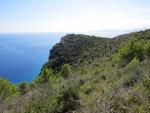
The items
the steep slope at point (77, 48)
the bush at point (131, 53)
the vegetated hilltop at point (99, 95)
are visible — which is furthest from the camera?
the steep slope at point (77, 48)

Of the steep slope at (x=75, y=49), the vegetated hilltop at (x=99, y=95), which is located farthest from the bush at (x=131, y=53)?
the steep slope at (x=75, y=49)

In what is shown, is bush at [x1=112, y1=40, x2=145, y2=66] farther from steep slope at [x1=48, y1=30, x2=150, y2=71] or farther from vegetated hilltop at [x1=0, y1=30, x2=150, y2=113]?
steep slope at [x1=48, y1=30, x2=150, y2=71]

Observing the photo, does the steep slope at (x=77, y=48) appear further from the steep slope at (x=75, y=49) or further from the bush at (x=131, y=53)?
the bush at (x=131, y=53)

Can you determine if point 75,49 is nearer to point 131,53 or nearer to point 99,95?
point 131,53

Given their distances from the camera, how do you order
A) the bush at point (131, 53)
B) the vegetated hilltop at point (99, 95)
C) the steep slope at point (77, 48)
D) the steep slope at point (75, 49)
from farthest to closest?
the steep slope at point (75, 49) → the steep slope at point (77, 48) → the bush at point (131, 53) → the vegetated hilltop at point (99, 95)

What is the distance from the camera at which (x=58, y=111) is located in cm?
866

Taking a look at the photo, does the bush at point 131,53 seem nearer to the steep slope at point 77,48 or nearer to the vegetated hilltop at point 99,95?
the vegetated hilltop at point 99,95

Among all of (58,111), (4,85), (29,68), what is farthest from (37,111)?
(29,68)

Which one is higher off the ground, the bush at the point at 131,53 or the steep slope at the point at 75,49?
the bush at the point at 131,53

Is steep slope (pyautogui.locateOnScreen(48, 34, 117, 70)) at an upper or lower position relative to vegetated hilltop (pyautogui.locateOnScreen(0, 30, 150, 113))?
lower

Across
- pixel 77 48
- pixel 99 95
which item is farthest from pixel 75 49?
pixel 99 95

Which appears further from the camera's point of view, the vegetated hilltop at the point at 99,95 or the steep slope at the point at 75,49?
the steep slope at the point at 75,49

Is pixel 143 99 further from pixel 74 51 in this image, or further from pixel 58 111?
pixel 74 51

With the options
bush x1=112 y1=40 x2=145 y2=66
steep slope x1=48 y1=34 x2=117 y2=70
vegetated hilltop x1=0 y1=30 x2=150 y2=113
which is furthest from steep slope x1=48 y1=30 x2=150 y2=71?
vegetated hilltop x1=0 y1=30 x2=150 y2=113
